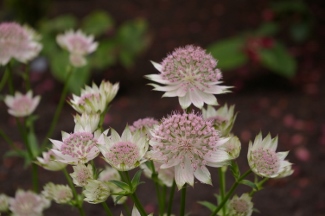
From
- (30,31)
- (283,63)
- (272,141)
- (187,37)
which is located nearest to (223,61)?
(283,63)

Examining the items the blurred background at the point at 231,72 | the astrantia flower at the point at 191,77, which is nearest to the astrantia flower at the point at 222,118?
the astrantia flower at the point at 191,77

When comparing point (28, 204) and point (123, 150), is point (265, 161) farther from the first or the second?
point (28, 204)

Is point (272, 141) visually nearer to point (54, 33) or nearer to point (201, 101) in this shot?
point (201, 101)

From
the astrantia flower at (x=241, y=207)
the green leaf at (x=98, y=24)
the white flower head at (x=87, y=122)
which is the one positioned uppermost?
the green leaf at (x=98, y=24)

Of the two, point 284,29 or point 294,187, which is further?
point 284,29

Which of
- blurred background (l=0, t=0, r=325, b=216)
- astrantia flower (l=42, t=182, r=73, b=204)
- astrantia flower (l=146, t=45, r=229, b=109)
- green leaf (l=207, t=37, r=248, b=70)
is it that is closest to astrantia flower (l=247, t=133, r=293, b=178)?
astrantia flower (l=146, t=45, r=229, b=109)

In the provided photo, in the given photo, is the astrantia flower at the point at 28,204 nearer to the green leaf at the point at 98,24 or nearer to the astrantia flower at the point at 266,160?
the astrantia flower at the point at 266,160
